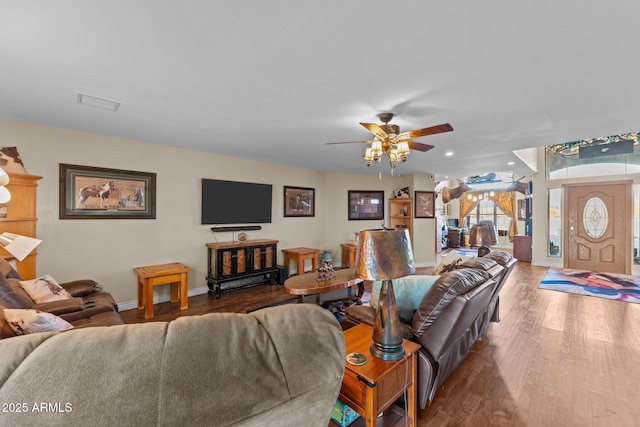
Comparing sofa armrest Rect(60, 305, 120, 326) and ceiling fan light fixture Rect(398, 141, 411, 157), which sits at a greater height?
ceiling fan light fixture Rect(398, 141, 411, 157)

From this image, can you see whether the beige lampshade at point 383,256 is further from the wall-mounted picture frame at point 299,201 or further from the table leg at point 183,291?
→ the wall-mounted picture frame at point 299,201

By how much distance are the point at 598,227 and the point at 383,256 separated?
7468 millimetres

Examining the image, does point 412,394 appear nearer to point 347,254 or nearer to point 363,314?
point 363,314

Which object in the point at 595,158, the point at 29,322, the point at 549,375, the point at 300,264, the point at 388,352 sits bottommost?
the point at 549,375

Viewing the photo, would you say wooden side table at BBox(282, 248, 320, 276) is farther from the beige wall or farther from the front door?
the front door

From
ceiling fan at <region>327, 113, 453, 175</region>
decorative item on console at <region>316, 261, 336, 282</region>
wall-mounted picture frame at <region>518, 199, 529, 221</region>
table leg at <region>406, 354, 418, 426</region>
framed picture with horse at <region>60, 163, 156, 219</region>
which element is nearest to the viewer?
table leg at <region>406, 354, 418, 426</region>

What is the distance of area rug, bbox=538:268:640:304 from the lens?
4.38m

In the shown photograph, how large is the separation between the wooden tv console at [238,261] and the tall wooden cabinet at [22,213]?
203 cm

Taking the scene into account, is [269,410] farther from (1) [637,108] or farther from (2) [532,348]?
(1) [637,108]

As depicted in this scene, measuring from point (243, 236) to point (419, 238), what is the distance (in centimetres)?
441

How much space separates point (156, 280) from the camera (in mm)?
3545

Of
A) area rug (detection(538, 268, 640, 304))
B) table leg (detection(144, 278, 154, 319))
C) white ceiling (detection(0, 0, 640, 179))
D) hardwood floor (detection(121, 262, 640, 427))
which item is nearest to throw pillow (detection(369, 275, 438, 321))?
hardwood floor (detection(121, 262, 640, 427))

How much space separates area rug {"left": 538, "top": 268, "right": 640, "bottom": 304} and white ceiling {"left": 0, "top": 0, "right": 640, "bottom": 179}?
2.86 meters

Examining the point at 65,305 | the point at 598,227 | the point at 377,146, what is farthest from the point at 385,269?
the point at 598,227
